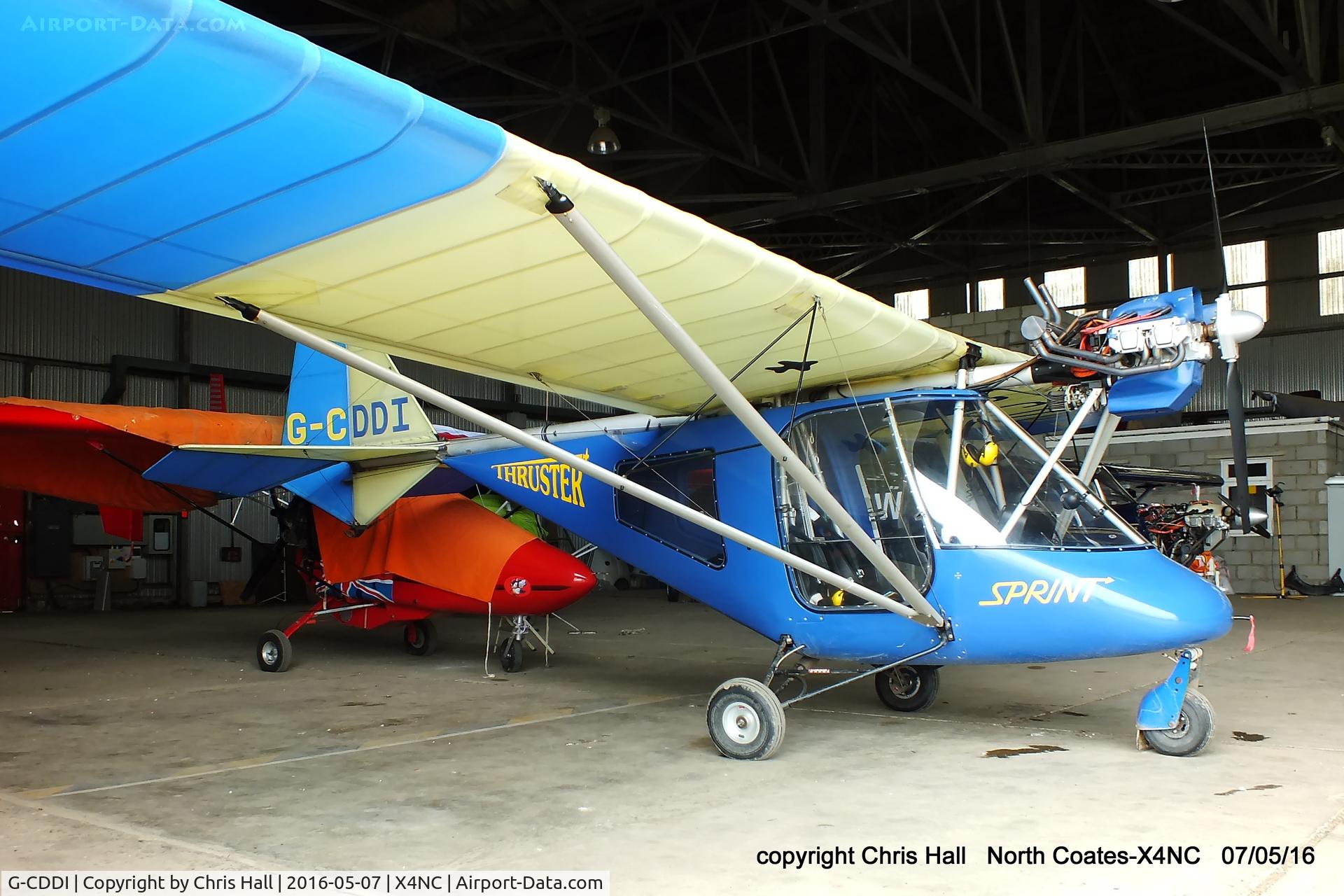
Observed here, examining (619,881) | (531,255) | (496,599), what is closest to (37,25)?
(531,255)

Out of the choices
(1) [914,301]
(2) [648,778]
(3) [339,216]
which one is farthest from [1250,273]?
(3) [339,216]

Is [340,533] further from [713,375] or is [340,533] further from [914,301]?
[914,301]

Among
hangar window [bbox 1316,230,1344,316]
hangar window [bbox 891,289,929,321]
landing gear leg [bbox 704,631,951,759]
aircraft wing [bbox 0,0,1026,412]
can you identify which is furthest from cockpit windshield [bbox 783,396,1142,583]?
hangar window [bbox 891,289,929,321]

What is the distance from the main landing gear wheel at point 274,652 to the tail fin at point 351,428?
50.2 inches

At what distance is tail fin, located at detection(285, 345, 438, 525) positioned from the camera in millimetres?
9242

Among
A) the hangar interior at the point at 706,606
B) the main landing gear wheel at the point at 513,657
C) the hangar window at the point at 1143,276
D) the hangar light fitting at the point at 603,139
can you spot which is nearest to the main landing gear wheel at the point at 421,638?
the hangar interior at the point at 706,606

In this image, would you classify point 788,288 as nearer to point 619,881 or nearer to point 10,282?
point 619,881

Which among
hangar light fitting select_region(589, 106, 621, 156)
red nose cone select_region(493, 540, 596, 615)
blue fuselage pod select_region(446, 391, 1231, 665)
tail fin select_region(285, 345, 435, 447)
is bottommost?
red nose cone select_region(493, 540, 596, 615)

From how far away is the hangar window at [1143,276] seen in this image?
91.2 feet

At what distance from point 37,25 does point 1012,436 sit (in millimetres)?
4555

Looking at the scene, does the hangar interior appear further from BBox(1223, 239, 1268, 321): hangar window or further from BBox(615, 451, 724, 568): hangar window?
BBox(615, 451, 724, 568): hangar window

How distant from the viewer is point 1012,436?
529 cm

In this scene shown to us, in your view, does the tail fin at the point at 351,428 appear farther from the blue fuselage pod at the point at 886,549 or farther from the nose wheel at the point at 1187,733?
the nose wheel at the point at 1187,733

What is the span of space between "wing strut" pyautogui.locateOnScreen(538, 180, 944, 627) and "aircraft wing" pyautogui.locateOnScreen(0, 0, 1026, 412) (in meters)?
0.10
